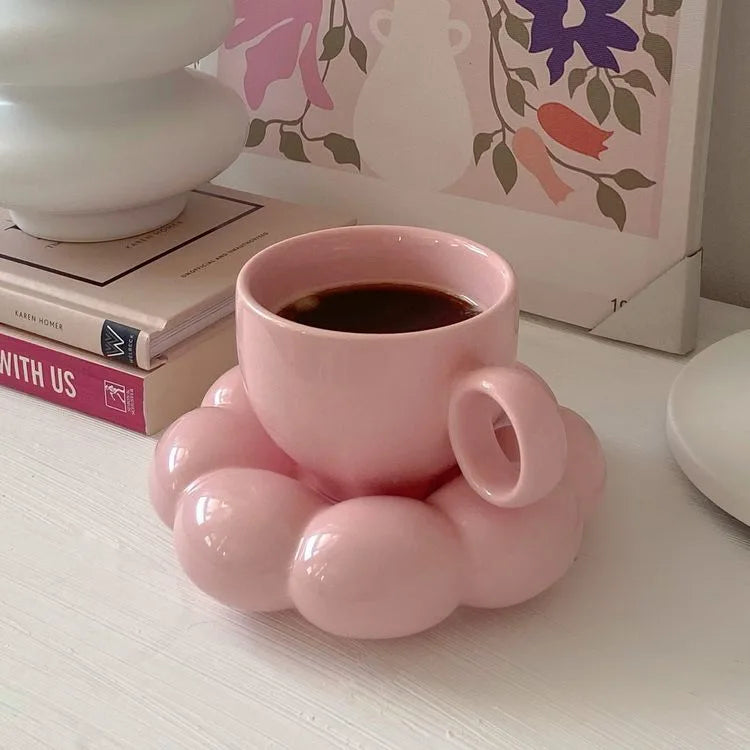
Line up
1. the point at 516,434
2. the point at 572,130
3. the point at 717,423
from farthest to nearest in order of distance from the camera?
the point at 572,130
the point at 717,423
the point at 516,434

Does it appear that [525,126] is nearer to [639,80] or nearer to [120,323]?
[639,80]

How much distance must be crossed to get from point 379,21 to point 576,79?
126 millimetres

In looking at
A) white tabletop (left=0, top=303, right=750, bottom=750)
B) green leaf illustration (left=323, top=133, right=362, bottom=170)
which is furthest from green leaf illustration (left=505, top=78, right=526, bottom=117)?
white tabletop (left=0, top=303, right=750, bottom=750)

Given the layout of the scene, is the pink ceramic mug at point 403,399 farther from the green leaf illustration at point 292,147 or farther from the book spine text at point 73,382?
the green leaf illustration at point 292,147

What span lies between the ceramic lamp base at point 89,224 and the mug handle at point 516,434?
0.91ft

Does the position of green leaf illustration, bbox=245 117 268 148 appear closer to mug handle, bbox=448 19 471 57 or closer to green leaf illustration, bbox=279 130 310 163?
green leaf illustration, bbox=279 130 310 163

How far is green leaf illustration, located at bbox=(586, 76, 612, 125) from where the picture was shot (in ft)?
1.72

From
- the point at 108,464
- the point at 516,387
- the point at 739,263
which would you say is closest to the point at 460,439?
the point at 516,387

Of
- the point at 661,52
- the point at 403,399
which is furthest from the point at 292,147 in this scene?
the point at 403,399

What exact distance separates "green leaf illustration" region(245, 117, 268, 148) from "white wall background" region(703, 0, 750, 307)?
0.28 meters

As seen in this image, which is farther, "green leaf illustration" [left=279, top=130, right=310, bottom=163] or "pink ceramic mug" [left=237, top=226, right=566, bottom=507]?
"green leaf illustration" [left=279, top=130, right=310, bottom=163]

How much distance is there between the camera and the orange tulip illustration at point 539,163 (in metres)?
0.55

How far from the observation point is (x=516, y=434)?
1.07 ft

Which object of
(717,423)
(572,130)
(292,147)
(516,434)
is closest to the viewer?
(516,434)
